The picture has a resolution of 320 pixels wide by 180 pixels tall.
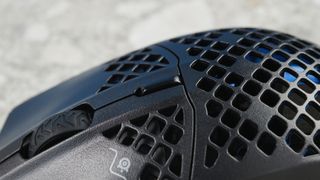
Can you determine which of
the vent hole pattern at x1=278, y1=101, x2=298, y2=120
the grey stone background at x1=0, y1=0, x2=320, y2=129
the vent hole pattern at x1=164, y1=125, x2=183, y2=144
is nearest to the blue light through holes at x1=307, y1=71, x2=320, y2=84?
the vent hole pattern at x1=278, y1=101, x2=298, y2=120

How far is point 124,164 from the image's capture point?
1.24 m

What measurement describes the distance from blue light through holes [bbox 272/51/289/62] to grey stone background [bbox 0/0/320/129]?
1.30 meters

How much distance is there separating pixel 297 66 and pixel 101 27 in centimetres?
161

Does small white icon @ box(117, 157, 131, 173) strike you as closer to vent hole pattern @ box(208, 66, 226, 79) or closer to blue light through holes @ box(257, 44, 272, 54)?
vent hole pattern @ box(208, 66, 226, 79)

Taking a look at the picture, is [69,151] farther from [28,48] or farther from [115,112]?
[28,48]

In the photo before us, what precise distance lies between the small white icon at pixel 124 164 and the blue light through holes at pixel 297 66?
1.33ft

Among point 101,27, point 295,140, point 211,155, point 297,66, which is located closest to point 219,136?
point 211,155

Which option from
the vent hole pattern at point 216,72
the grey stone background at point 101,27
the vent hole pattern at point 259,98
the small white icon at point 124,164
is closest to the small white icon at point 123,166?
the small white icon at point 124,164

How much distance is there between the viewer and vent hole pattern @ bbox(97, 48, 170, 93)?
1.43 meters

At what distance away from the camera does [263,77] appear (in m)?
1.30

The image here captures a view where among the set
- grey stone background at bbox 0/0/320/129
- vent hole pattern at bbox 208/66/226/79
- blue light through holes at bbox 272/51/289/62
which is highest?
vent hole pattern at bbox 208/66/226/79

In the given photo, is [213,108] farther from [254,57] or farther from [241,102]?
[254,57]

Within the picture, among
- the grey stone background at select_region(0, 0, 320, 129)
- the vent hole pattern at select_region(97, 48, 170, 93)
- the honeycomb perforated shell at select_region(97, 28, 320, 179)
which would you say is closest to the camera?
the honeycomb perforated shell at select_region(97, 28, 320, 179)

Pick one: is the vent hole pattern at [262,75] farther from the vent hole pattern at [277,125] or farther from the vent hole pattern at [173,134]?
the vent hole pattern at [173,134]
